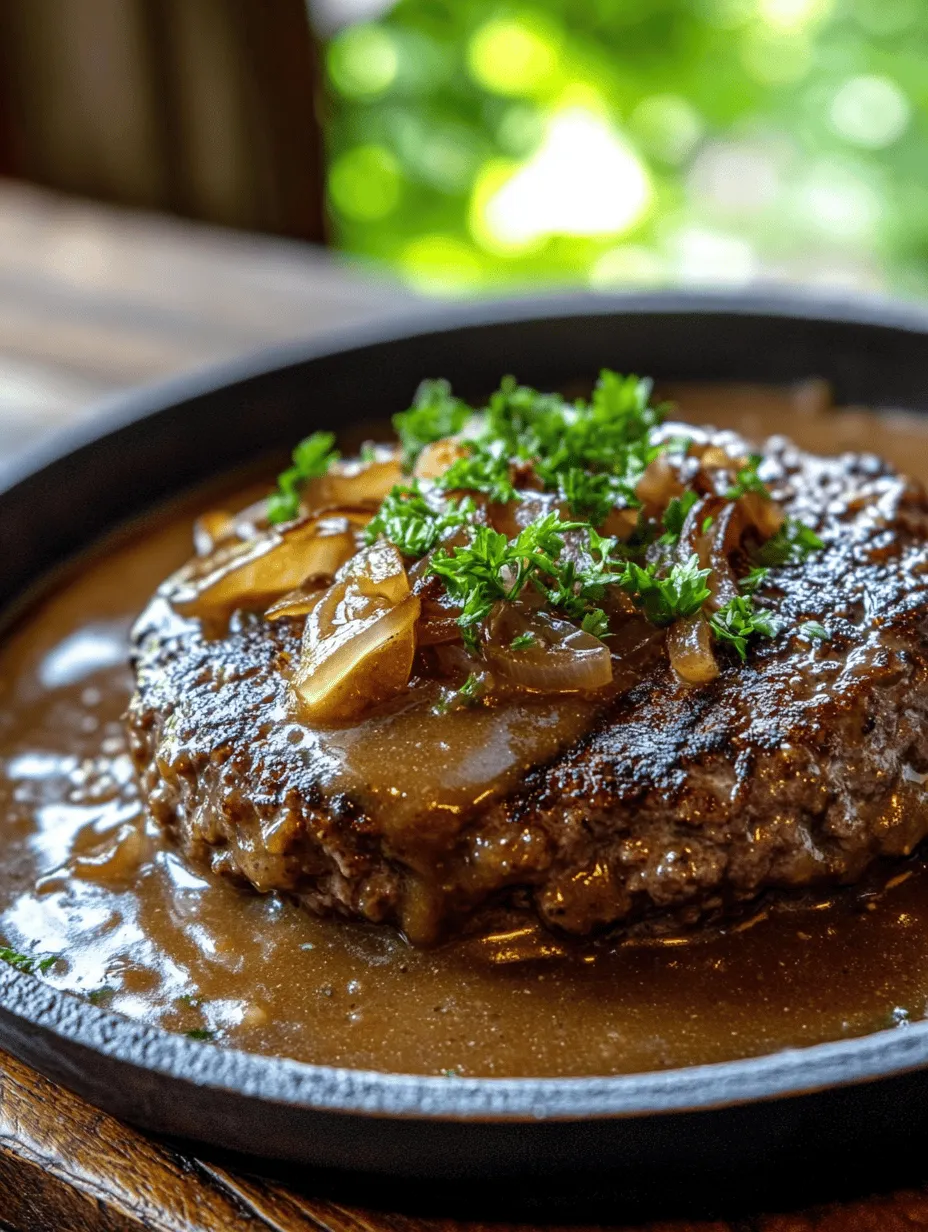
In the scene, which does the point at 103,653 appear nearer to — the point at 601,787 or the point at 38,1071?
the point at 38,1071

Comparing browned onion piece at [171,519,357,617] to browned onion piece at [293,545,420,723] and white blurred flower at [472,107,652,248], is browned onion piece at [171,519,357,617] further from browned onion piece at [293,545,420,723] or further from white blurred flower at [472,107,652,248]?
white blurred flower at [472,107,652,248]

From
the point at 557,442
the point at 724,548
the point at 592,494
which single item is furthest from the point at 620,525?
the point at 557,442

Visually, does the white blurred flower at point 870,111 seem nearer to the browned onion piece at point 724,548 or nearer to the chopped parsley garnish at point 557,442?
the chopped parsley garnish at point 557,442

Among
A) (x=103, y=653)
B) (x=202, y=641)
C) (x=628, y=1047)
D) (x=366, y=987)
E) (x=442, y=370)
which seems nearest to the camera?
(x=628, y=1047)

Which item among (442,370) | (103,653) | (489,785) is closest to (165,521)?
(103,653)

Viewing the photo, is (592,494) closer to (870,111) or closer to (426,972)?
(426,972)

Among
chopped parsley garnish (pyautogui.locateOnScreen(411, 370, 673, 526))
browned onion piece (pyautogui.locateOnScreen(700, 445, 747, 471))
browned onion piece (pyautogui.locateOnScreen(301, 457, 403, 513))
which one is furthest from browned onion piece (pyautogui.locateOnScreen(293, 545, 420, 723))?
browned onion piece (pyautogui.locateOnScreen(700, 445, 747, 471))

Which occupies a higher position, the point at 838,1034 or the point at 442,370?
the point at 442,370
